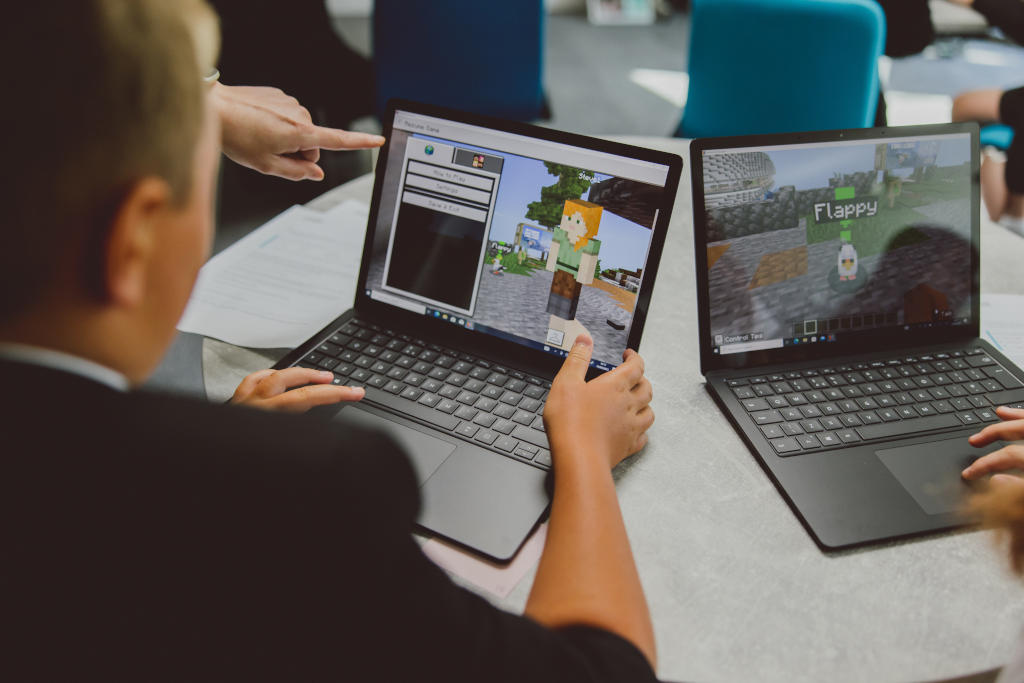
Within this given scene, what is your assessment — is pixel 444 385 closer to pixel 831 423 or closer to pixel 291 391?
pixel 291 391

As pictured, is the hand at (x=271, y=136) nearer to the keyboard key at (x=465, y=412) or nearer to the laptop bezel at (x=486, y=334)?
the laptop bezel at (x=486, y=334)

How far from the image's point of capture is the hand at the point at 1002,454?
746 mm

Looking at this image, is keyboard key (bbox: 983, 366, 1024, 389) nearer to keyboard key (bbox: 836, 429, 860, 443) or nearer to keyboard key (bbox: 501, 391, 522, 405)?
keyboard key (bbox: 836, 429, 860, 443)

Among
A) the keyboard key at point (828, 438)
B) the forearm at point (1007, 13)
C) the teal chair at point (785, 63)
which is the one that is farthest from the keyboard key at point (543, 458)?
the forearm at point (1007, 13)

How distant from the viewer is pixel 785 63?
166 cm

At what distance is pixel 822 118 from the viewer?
1683mm

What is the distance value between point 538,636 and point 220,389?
61cm

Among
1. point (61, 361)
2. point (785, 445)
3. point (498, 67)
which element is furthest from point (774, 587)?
point (498, 67)

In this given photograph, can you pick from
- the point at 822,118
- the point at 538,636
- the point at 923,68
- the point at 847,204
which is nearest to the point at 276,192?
the point at 822,118

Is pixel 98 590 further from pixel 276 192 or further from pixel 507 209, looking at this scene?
pixel 276 192

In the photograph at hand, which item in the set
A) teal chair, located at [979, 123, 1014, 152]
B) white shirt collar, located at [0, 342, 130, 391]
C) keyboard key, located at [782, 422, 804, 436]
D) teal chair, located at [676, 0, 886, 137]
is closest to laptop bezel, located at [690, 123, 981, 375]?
keyboard key, located at [782, 422, 804, 436]

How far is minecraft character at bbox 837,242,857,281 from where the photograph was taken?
0.92 meters

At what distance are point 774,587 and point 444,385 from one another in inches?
18.0

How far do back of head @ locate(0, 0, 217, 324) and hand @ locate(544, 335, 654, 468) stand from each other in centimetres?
48
